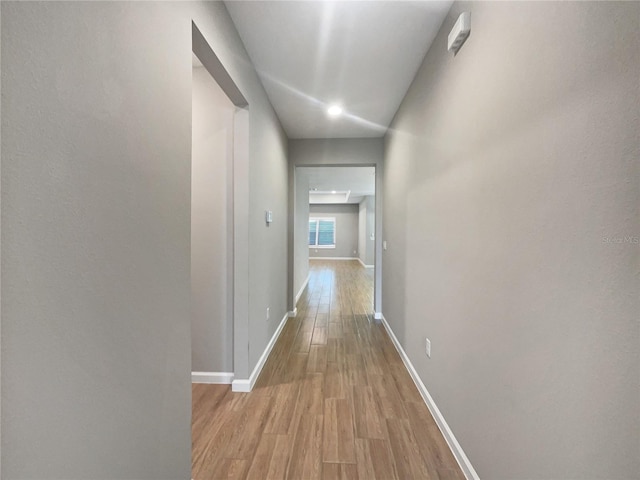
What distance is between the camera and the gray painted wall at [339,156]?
382 centimetres

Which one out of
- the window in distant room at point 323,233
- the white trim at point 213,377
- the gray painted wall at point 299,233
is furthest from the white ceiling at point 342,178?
the window in distant room at point 323,233

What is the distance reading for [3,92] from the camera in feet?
1.70

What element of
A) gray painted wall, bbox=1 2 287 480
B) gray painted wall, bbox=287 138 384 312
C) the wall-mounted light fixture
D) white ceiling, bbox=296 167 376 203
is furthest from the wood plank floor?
white ceiling, bbox=296 167 376 203

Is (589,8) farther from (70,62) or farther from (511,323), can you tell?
(70,62)

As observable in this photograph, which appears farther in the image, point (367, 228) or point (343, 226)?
point (343, 226)

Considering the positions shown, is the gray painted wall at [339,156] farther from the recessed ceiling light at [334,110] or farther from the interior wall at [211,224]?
the interior wall at [211,224]

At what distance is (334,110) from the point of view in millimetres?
2941

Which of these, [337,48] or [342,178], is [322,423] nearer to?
[337,48]

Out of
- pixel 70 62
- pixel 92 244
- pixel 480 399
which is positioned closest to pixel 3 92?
pixel 70 62

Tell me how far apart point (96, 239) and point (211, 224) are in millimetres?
1476

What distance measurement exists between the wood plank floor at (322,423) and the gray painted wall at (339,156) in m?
1.52

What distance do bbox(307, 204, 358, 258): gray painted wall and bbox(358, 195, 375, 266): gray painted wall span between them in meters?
0.97

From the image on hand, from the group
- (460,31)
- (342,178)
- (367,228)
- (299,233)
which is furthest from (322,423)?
(367,228)

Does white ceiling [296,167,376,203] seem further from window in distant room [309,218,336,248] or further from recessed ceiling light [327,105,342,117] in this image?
window in distant room [309,218,336,248]
